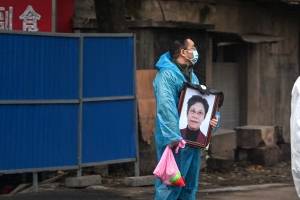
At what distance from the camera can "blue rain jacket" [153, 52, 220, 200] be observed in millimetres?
7016

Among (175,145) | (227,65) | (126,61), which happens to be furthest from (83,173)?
(227,65)

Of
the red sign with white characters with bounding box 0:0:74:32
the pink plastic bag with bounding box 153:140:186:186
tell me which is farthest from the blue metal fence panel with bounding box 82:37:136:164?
the pink plastic bag with bounding box 153:140:186:186

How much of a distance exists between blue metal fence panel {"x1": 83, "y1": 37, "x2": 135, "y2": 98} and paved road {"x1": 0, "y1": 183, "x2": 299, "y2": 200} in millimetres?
1170

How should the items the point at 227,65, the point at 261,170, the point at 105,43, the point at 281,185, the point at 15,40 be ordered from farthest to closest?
1. the point at 227,65
2. the point at 261,170
3. the point at 281,185
4. the point at 105,43
5. the point at 15,40

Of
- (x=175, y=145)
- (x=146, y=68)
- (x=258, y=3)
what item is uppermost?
(x=258, y=3)

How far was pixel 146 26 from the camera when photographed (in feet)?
36.9

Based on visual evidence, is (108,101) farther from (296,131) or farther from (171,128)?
(296,131)

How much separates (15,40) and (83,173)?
253 centimetres

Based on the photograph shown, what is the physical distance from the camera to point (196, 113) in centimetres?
733

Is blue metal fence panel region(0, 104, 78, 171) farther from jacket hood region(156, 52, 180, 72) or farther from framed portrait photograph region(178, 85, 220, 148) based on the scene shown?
framed portrait photograph region(178, 85, 220, 148)

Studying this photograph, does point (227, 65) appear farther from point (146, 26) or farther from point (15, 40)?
point (15, 40)

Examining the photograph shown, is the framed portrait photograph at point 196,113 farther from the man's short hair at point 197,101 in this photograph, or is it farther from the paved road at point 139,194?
the paved road at point 139,194

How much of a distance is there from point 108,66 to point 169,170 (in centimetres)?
292

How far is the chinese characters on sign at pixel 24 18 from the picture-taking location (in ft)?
36.8
